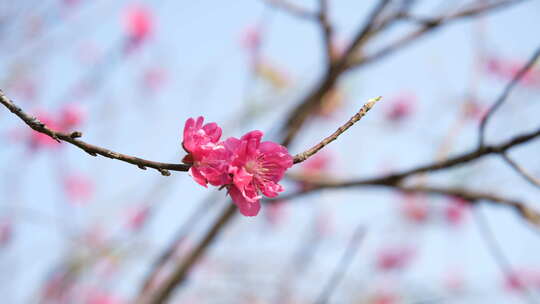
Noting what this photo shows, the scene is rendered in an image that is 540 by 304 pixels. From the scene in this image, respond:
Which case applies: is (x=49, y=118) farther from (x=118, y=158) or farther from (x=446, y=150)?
(x=118, y=158)

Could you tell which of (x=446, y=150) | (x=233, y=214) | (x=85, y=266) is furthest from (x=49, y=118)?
(x=446, y=150)

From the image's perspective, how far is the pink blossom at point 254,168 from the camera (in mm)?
775

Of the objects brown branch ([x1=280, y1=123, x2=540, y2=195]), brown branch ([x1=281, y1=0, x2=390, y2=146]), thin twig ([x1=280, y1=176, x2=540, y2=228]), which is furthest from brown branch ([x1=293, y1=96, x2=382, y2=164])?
brown branch ([x1=281, y1=0, x2=390, y2=146])

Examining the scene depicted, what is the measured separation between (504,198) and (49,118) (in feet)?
8.23

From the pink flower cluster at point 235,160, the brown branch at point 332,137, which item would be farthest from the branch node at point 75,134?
the brown branch at point 332,137

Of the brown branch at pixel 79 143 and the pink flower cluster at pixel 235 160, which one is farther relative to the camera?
the pink flower cluster at pixel 235 160

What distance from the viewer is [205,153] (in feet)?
2.55

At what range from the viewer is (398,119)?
4602 millimetres

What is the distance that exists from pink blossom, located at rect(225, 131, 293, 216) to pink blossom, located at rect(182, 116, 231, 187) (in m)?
0.01

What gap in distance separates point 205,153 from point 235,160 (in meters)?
0.05

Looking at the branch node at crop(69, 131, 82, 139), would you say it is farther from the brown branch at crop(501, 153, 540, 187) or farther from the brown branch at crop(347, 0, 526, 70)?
the brown branch at crop(347, 0, 526, 70)

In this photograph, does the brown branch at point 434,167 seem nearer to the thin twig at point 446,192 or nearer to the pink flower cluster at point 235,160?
the thin twig at point 446,192

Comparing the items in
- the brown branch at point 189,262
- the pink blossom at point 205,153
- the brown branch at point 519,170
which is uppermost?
the brown branch at point 189,262

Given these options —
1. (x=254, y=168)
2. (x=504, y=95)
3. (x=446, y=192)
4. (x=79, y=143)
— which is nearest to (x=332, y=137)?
(x=254, y=168)
